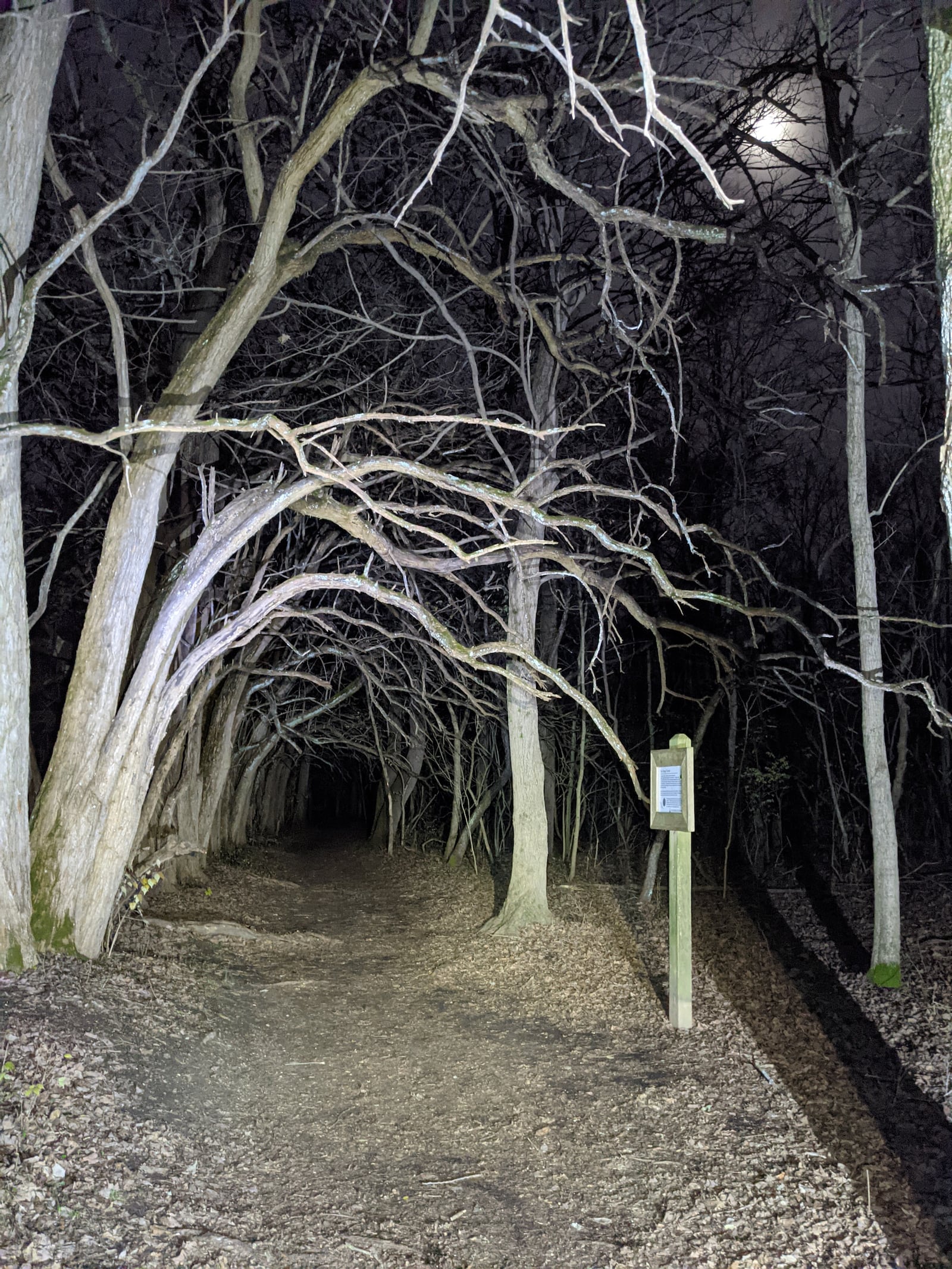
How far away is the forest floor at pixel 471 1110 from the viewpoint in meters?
3.48

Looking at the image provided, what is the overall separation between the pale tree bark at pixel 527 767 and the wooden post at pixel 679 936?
9.81ft

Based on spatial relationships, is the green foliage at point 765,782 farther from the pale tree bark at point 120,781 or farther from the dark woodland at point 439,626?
the pale tree bark at point 120,781

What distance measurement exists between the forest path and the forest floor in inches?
0.7

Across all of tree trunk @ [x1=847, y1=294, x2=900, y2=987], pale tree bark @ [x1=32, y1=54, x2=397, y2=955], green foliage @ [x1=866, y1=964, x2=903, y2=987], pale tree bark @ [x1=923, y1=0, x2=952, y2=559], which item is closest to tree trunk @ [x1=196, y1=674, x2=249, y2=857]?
pale tree bark @ [x1=32, y1=54, x2=397, y2=955]

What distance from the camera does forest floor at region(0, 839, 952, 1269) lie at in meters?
3.48

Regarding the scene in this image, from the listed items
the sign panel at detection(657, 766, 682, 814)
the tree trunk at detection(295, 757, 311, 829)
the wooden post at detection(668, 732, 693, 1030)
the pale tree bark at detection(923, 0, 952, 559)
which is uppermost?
the pale tree bark at detection(923, 0, 952, 559)

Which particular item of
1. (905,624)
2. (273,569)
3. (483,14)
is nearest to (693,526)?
(483,14)

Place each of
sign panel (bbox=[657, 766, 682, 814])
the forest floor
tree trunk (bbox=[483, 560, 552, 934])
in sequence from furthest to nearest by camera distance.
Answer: tree trunk (bbox=[483, 560, 552, 934]) → sign panel (bbox=[657, 766, 682, 814]) → the forest floor

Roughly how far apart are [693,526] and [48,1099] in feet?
18.8

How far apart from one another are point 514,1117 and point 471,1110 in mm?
273

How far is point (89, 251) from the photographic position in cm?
589

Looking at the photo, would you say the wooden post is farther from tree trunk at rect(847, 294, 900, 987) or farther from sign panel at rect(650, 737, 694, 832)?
tree trunk at rect(847, 294, 900, 987)

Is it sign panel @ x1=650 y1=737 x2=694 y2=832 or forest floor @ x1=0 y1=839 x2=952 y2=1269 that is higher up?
sign panel @ x1=650 y1=737 x2=694 y2=832

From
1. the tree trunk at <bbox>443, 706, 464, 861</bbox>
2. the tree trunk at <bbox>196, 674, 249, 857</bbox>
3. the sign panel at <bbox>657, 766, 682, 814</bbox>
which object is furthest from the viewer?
the tree trunk at <bbox>443, 706, 464, 861</bbox>
